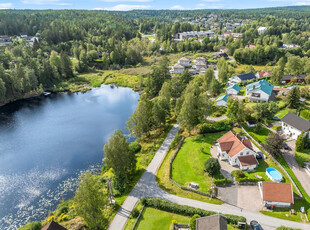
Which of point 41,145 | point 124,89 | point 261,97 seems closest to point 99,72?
point 124,89

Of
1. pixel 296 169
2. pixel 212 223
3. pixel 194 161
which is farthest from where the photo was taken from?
pixel 194 161

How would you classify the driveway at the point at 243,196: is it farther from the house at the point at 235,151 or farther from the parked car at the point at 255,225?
the house at the point at 235,151

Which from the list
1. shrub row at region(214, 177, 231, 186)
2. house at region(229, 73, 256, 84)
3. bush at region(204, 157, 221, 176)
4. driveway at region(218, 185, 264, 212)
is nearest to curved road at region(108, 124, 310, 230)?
driveway at region(218, 185, 264, 212)

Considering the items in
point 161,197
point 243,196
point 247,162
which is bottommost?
point 161,197

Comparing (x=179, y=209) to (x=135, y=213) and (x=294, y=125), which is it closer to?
(x=135, y=213)

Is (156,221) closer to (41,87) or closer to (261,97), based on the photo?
(261,97)

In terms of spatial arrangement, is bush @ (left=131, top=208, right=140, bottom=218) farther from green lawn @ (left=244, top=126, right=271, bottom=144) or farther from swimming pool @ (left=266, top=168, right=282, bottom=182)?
green lawn @ (left=244, top=126, right=271, bottom=144)

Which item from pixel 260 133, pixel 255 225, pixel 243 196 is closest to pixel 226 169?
pixel 243 196
